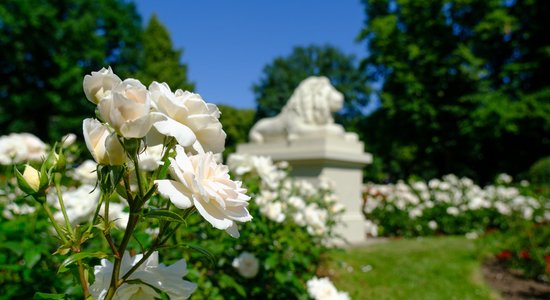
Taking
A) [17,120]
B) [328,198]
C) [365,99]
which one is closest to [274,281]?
[328,198]

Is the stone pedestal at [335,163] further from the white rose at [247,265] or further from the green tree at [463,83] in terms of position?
the green tree at [463,83]

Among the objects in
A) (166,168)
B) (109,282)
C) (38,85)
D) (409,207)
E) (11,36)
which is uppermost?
(11,36)

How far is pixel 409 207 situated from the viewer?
879cm

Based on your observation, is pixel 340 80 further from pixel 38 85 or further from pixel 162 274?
pixel 162 274

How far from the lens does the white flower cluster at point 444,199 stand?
869cm

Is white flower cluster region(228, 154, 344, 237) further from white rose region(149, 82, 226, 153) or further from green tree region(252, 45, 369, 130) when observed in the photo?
green tree region(252, 45, 369, 130)

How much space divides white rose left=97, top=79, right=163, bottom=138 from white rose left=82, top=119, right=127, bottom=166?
3cm

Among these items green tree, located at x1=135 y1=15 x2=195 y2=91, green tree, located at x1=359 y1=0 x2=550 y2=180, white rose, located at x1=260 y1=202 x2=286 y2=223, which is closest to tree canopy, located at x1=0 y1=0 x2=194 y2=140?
green tree, located at x1=135 y1=15 x2=195 y2=91

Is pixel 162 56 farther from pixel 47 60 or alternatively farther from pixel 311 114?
pixel 311 114

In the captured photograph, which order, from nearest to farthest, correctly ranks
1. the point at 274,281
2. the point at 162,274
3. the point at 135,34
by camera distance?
the point at 162,274
the point at 274,281
the point at 135,34

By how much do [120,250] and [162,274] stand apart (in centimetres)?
11

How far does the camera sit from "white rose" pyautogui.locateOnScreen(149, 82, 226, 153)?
0.76m

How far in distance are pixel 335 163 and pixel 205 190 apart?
6.20 meters

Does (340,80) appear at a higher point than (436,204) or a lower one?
higher
